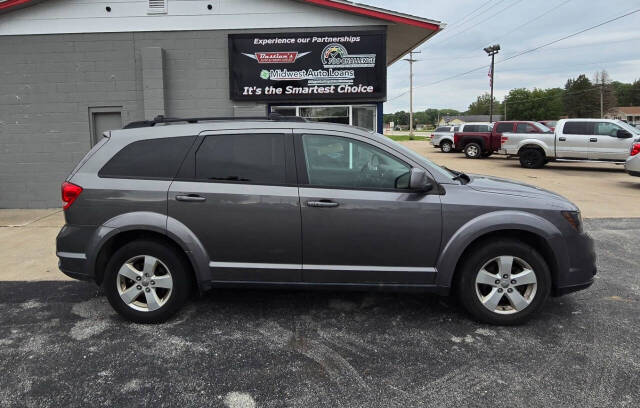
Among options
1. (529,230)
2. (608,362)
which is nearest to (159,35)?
(529,230)

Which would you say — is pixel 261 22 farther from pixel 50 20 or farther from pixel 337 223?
pixel 337 223

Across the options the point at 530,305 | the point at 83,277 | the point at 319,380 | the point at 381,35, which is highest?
the point at 381,35

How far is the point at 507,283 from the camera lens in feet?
12.2

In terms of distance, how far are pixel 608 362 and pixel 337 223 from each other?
2.18 meters

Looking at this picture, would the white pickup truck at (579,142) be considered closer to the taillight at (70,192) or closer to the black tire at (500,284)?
the black tire at (500,284)

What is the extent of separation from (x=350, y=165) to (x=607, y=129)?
15.6m

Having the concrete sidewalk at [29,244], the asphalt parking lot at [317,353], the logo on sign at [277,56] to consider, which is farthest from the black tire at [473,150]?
the asphalt parking lot at [317,353]

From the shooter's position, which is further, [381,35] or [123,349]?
[381,35]

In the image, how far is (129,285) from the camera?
3938 millimetres

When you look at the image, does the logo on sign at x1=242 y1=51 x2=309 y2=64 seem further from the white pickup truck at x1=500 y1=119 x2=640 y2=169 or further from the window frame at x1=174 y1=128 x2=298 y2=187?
the white pickup truck at x1=500 y1=119 x2=640 y2=169

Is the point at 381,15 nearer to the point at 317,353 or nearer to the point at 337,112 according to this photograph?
the point at 337,112

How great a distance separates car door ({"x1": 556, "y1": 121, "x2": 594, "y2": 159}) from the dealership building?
10009 mm

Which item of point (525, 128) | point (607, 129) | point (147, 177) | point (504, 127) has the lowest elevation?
point (147, 177)

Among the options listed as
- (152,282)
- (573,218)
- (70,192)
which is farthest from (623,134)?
(70,192)
